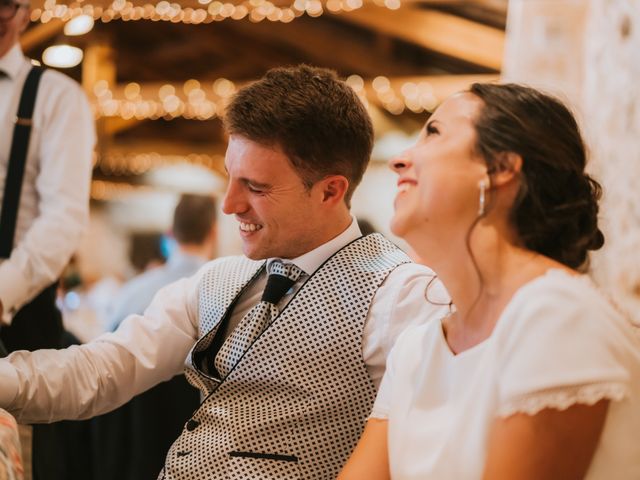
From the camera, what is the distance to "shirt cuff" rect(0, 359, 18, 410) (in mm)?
1576

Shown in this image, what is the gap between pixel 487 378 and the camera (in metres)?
1.18

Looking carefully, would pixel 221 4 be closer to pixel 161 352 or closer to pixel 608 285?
pixel 608 285

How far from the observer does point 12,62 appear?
2.27 metres

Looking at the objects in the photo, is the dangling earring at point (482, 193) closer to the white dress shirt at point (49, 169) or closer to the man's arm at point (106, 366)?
the man's arm at point (106, 366)

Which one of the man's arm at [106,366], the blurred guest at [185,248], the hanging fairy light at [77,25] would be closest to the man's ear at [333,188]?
the man's arm at [106,366]

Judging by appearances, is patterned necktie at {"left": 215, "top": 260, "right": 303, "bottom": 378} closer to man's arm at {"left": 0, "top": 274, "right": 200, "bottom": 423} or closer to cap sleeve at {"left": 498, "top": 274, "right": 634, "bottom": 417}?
man's arm at {"left": 0, "top": 274, "right": 200, "bottom": 423}

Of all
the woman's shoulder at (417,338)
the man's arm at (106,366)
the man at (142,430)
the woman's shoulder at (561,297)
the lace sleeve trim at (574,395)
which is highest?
the woman's shoulder at (561,297)

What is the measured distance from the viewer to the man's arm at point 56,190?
2166 mm

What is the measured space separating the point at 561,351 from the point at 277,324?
64 centimetres

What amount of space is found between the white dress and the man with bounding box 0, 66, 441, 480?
0.31m

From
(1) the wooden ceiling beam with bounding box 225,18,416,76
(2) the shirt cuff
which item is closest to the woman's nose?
(2) the shirt cuff

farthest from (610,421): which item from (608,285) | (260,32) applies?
(260,32)

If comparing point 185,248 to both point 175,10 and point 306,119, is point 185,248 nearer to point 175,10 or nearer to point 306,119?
point 175,10

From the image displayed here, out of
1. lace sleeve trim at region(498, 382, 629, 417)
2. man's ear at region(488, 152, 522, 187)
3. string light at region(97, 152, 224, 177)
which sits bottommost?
string light at region(97, 152, 224, 177)
